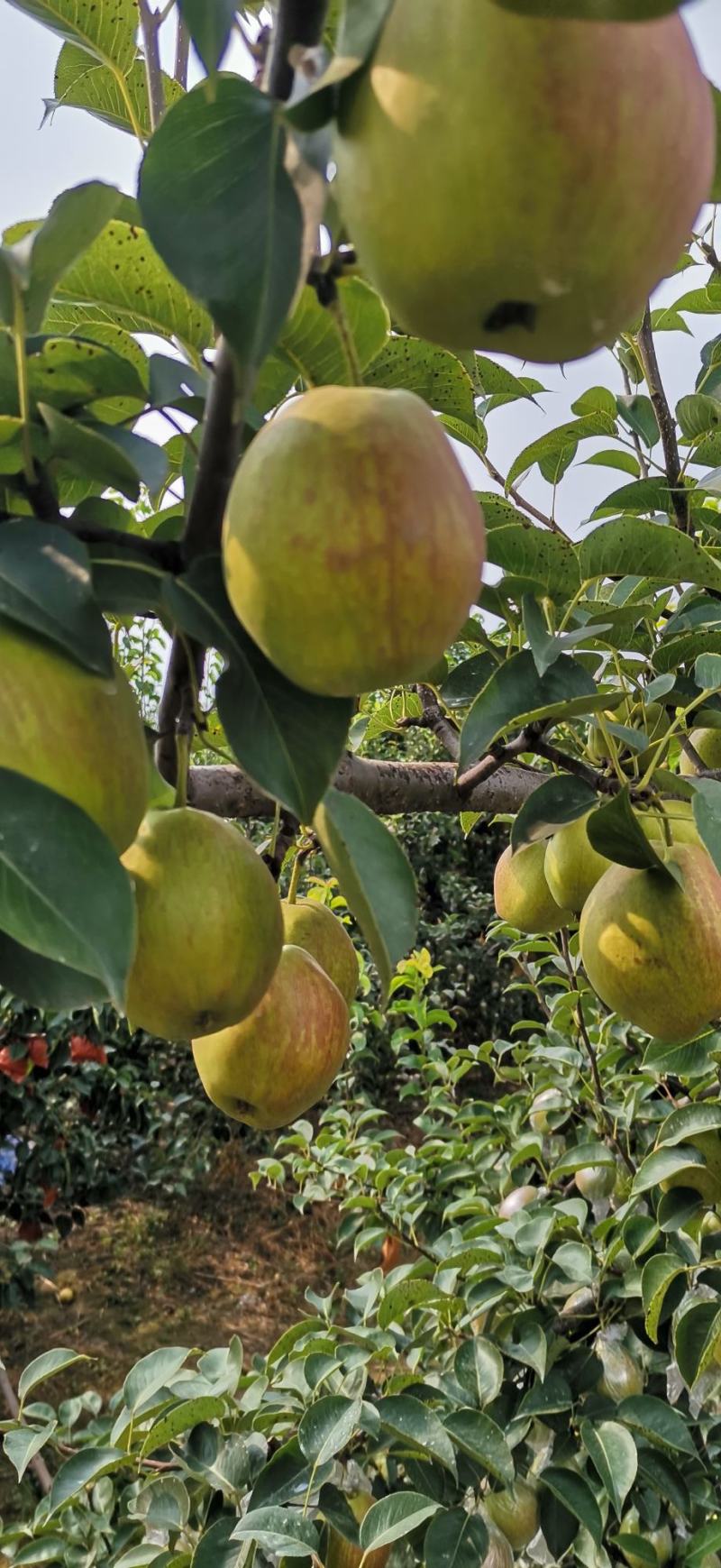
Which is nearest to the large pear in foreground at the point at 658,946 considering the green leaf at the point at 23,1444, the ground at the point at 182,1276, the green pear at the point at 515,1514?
the green pear at the point at 515,1514

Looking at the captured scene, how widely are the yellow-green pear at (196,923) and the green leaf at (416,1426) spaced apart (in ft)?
2.09

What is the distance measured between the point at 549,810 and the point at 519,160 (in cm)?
70

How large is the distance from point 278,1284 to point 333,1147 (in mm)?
2442

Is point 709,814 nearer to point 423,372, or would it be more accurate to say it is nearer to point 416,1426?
point 423,372

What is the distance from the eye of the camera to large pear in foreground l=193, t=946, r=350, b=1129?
2.69 ft

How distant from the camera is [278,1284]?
14.2ft

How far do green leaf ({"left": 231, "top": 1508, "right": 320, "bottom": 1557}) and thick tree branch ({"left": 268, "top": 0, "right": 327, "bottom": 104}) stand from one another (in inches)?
42.6

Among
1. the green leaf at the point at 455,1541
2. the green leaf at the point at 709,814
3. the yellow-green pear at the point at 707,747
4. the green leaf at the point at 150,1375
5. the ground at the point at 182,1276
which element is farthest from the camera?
the ground at the point at 182,1276

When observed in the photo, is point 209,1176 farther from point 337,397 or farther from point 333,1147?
point 337,397

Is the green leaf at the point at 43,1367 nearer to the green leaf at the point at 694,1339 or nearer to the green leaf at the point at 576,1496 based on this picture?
the green leaf at the point at 576,1496

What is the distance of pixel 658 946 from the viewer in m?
0.92

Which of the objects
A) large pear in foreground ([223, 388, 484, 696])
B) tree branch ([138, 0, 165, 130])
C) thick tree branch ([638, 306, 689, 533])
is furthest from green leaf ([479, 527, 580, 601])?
large pear in foreground ([223, 388, 484, 696])

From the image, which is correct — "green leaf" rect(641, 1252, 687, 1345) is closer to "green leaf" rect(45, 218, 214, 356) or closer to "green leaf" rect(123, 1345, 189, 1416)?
"green leaf" rect(123, 1345, 189, 1416)

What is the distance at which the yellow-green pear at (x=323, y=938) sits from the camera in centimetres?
99
